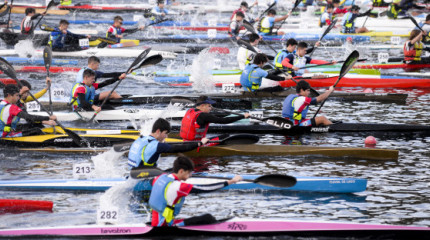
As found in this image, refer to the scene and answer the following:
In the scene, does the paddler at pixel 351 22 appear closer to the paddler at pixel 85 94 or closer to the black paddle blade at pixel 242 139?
the paddler at pixel 85 94

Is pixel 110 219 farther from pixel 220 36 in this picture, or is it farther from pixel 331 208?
pixel 220 36

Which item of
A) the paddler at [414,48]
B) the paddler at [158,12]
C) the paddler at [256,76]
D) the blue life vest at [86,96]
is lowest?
the blue life vest at [86,96]

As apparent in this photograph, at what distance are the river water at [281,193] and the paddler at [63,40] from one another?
27.1 feet

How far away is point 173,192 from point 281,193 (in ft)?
9.78

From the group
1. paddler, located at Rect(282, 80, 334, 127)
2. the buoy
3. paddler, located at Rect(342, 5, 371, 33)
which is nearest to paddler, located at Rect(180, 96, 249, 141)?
paddler, located at Rect(282, 80, 334, 127)

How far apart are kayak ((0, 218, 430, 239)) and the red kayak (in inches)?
51.9

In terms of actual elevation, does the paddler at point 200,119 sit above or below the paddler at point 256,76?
below

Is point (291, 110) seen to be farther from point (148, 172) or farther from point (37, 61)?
point (37, 61)

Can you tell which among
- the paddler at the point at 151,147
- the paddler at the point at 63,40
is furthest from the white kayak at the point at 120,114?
the paddler at the point at 63,40

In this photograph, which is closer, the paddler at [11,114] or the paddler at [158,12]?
the paddler at [11,114]

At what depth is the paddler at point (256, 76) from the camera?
57.2 ft

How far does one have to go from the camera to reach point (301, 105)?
1464cm

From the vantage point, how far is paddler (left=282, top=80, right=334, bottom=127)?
14609 mm

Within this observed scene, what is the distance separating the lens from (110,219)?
910 centimetres
